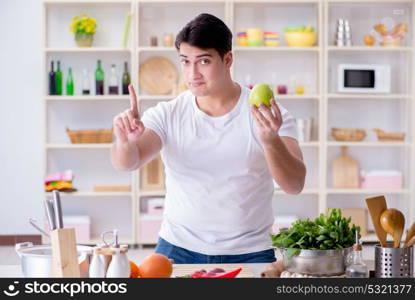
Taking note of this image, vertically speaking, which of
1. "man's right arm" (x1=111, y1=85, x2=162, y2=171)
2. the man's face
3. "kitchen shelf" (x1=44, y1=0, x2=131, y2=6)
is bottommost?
"man's right arm" (x1=111, y1=85, x2=162, y2=171)

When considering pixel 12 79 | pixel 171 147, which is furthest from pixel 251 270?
pixel 12 79

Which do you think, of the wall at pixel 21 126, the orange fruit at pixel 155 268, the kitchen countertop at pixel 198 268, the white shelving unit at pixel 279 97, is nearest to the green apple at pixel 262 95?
the kitchen countertop at pixel 198 268

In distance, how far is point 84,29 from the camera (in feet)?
20.6

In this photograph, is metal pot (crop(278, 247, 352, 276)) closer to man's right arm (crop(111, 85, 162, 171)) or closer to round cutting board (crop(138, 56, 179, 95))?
man's right arm (crop(111, 85, 162, 171))

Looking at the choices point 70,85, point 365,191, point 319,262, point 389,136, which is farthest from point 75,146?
point 319,262

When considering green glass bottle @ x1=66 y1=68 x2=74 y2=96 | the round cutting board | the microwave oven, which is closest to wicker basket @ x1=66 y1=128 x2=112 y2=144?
green glass bottle @ x1=66 y1=68 x2=74 y2=96

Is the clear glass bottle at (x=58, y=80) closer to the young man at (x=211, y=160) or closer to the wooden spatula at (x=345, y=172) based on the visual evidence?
the wooden spatula at (x=345, y=172)

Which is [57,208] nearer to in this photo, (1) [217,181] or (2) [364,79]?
(1) [217,181]

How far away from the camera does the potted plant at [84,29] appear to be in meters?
6.27

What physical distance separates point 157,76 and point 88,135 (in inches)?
30.3

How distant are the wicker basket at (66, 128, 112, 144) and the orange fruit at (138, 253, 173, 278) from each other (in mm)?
4389

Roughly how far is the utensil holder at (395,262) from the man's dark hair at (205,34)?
2.84 ft

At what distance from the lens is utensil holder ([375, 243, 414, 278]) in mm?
2082

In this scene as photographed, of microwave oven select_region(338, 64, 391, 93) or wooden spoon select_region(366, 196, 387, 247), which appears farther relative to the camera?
microwave oven select_region(338, 64, 391, 93)
